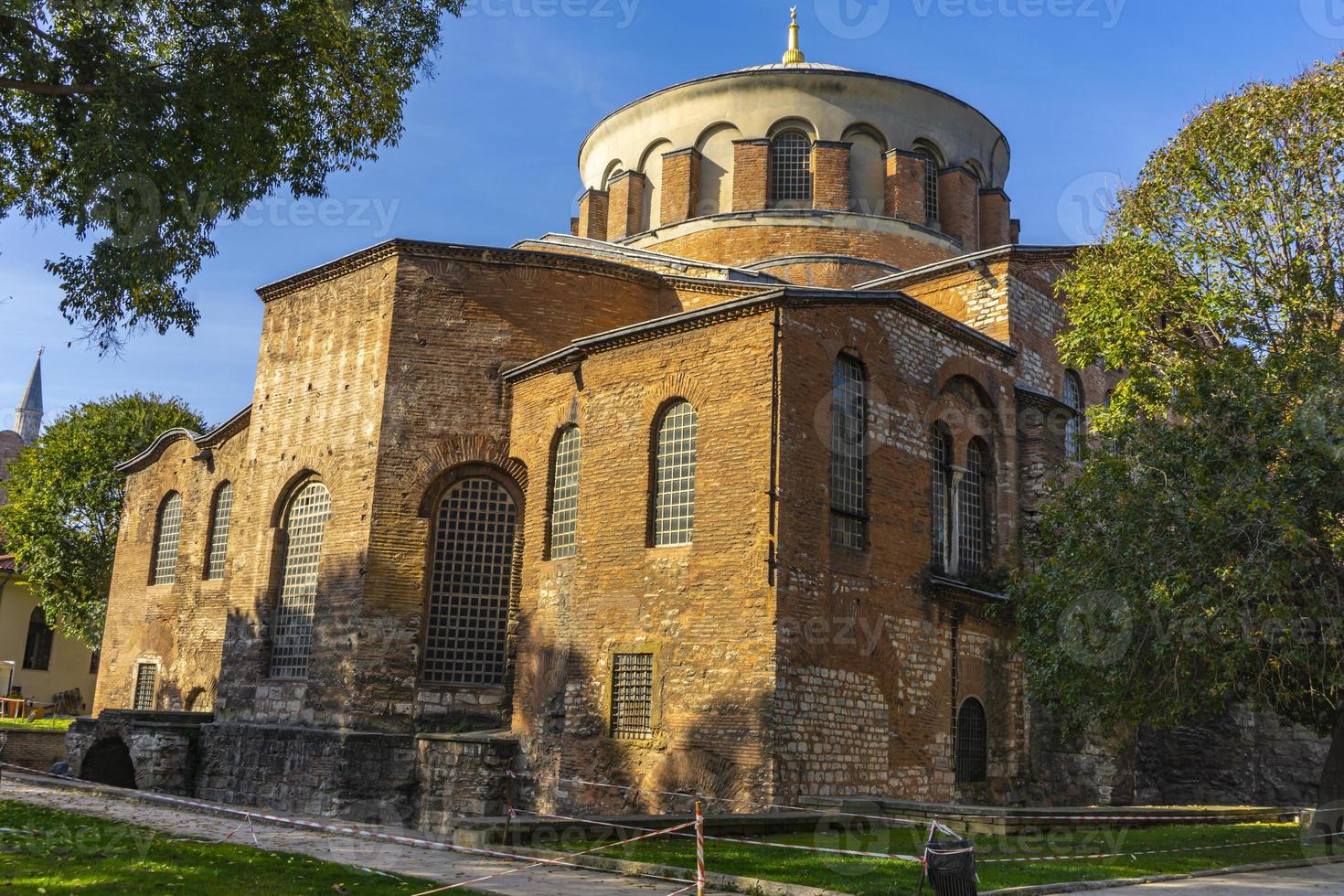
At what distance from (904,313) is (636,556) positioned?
5385mm

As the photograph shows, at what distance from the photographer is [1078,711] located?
15562 millimetres

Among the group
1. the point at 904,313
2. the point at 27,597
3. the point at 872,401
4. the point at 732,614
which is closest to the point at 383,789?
the point at 732,614

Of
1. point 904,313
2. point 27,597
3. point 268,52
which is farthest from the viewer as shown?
point 27,597

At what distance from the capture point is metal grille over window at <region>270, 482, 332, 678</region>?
63.7ft

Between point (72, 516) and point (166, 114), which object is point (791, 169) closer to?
point (166, 114)

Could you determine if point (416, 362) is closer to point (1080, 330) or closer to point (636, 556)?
point (636, 556)

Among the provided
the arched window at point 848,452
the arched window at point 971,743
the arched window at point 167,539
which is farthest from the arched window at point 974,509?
the arched window at point 167,539

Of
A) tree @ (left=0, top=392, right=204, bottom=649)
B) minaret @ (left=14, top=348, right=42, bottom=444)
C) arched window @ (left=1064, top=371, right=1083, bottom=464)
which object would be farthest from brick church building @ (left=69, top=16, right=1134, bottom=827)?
minaret @ (left=14, top=348, right=42, bottom=444)

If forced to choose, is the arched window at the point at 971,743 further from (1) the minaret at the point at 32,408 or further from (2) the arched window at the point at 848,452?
(1) the minaret at the point at 32,408

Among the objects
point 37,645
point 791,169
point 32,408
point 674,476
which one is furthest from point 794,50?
point 32,408

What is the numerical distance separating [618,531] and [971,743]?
6233 mm

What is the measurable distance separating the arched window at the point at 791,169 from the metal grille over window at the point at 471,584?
34.4 ft

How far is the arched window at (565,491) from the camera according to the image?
17.6 metres

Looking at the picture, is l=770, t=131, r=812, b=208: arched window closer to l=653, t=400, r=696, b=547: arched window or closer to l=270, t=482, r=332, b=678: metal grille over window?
l=653, t=400, r=696, b=547: arched window
